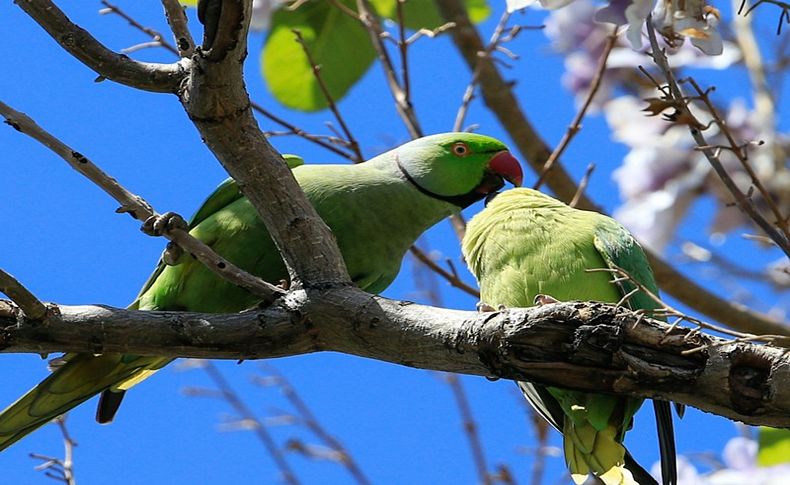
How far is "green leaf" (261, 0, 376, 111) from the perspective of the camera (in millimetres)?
3520

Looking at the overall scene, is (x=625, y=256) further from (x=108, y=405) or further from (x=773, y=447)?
(x=108, y=405)

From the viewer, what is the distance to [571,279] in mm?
2586

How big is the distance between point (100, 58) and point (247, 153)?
0.37 metres

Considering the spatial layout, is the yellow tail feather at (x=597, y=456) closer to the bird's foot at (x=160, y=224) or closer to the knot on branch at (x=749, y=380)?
the knot on branch at (x=749, y=380)

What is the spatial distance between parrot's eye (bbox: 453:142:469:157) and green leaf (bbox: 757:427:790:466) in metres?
1.34

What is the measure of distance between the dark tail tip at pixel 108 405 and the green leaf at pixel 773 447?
205 centimetres

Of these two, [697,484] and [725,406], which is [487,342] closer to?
[725,406]

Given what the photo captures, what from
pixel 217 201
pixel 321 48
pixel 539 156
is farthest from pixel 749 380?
pixel 321 48

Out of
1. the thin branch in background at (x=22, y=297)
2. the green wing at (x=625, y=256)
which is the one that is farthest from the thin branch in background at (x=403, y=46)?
the thin branch in background at (x=22, y=297)

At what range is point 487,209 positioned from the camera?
3.02 meters

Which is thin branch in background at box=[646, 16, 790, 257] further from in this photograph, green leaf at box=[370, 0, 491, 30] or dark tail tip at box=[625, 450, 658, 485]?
green leaf at box=[370, 0, 491, 30]

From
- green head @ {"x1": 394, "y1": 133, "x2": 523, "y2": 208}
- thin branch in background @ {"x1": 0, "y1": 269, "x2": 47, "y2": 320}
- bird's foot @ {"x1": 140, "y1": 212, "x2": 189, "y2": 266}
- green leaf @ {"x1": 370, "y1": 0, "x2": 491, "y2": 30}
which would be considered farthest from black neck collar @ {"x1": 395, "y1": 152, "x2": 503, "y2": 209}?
thin branch in background @ {"x1": 0, "y1": 269, "x2": 47, "y2": 320}

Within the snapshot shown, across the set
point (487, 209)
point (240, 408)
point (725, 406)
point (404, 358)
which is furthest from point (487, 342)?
point (240, 408)

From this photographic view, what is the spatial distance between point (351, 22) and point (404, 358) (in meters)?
1.88
